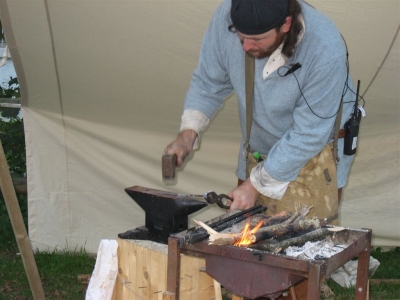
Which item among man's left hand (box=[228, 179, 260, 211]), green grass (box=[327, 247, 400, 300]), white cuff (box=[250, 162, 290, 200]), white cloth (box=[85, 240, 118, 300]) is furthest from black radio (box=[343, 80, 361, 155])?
green grass (box=[327, 247, 400, 300])

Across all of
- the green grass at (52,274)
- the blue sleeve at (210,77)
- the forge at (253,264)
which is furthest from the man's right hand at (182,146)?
the green grass at (52,274)

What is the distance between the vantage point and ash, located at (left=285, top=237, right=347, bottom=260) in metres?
2.16

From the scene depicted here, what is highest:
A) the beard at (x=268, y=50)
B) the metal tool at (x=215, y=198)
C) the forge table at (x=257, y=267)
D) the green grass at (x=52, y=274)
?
the beard at (x=268, y=50)

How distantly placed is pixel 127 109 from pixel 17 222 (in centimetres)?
125

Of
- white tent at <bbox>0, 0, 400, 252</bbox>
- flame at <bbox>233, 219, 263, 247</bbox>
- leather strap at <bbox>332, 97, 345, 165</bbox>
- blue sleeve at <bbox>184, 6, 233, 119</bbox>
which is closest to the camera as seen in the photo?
flame at <bbox>233, 219, 263, 247</bbox>

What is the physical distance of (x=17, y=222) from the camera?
332 centimetres

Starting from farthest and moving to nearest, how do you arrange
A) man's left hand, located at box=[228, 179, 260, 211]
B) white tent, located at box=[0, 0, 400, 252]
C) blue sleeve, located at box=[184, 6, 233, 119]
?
white tent, located at box=[0, 0, 400, 252] < blue sleeve, located at box=[184, 6, 233, 119] < man's left hand, located at box=[228, 179, 260, 211]

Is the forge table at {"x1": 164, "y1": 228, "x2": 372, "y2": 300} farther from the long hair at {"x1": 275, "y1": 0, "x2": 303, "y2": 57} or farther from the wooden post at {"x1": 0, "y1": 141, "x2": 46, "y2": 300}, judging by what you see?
the wooden post at {"x1": 0, "y1": 141, "x2": 46, "y2": 300}

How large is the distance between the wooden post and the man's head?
146 centimetres

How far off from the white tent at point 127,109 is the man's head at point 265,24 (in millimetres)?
916

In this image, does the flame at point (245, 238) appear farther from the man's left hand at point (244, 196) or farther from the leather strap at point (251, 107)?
the leather strap at point (251, 107)

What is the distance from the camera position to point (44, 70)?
3947 millimetres

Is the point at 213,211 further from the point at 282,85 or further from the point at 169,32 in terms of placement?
the point at 282,85

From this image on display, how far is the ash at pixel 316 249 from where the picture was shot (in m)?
2.16
